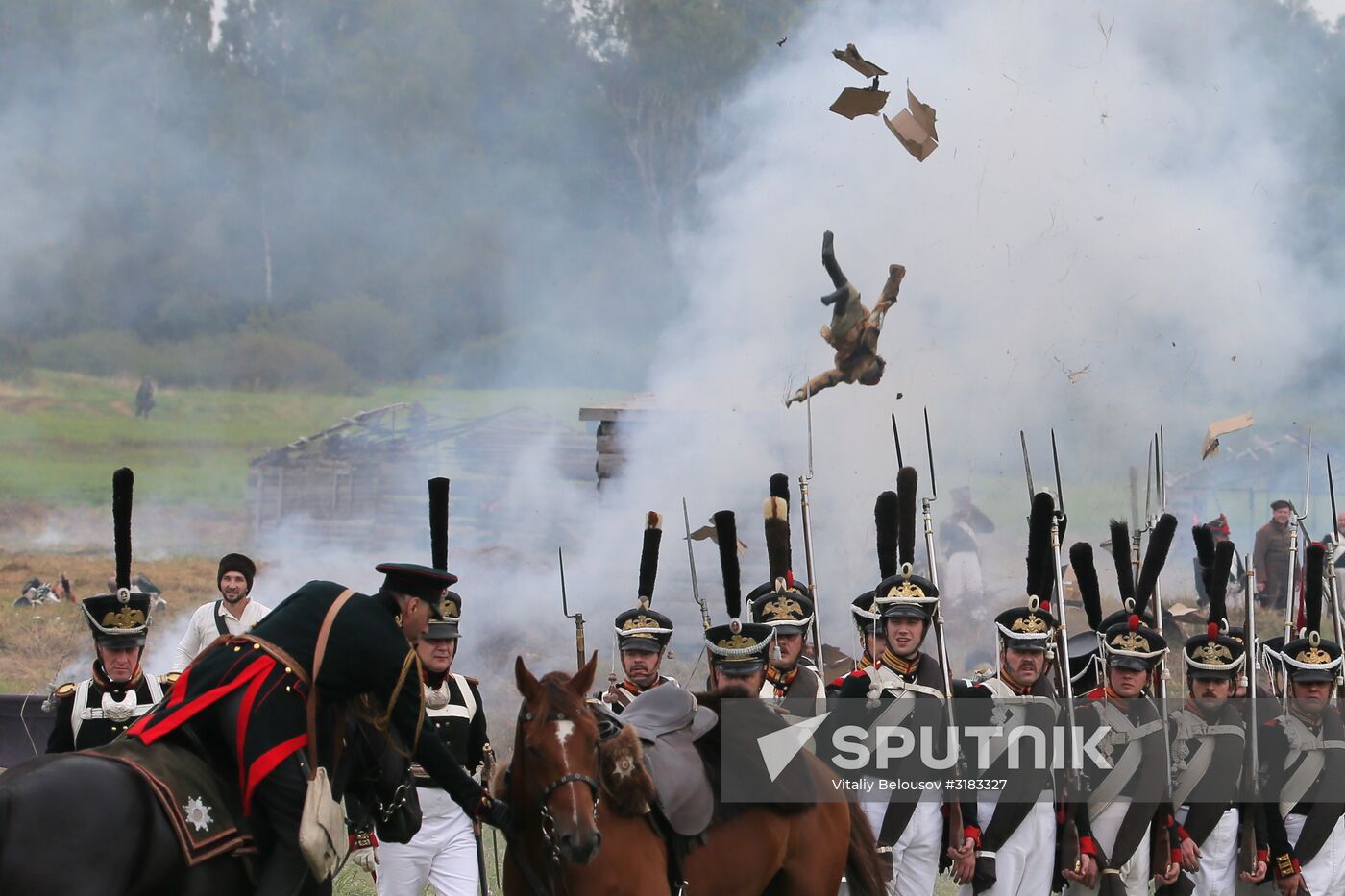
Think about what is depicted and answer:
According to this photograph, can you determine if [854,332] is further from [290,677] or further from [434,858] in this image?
[290,677]

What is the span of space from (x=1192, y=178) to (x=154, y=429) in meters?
13.9

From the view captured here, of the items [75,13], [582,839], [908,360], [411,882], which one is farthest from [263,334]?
[582,839]

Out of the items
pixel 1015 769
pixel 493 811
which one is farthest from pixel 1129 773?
pixel 493 811

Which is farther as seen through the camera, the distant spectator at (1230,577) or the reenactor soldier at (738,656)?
the distant spectator at (1230,577)

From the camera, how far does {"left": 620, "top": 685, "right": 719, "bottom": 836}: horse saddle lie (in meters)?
7.18

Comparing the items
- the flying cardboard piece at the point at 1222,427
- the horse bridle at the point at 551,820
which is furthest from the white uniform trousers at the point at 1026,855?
the flying cardboard piece at the point at 1222,427

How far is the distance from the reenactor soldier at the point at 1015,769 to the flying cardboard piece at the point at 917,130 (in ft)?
38.4

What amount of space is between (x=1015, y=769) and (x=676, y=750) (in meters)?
2.46

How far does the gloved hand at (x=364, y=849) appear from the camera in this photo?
834 centimetres

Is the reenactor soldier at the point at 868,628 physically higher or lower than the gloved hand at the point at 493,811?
higher

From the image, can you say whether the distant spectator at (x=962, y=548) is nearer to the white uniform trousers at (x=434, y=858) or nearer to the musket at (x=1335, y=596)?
the musket at (x=1335, y=596)

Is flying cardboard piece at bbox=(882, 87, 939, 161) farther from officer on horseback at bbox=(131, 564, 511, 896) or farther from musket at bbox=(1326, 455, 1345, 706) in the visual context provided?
officer on horseback at bbox=(131, 564, 511, 896)

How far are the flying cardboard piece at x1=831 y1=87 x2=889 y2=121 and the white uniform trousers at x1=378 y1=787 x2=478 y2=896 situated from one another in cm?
1264

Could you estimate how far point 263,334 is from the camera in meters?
24.2
